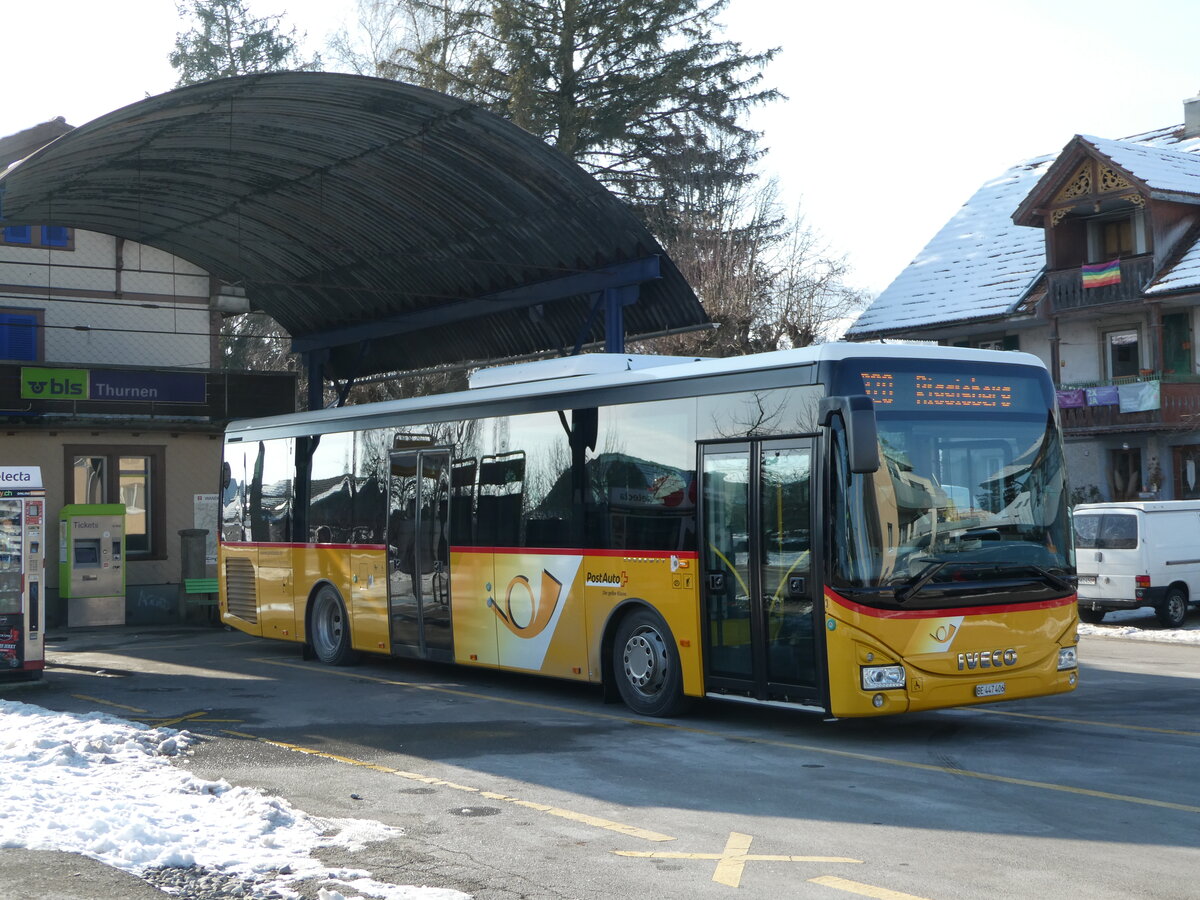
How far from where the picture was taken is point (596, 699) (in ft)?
44.5

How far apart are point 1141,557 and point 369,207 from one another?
1309cm

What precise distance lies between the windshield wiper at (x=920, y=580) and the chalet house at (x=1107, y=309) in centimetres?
2563

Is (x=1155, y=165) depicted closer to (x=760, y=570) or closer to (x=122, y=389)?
(x=122, y=389)

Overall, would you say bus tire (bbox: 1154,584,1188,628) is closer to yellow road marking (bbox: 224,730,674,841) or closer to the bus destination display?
the bus destination display

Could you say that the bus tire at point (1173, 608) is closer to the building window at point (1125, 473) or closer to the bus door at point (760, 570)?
the building window at point (1125, 473)

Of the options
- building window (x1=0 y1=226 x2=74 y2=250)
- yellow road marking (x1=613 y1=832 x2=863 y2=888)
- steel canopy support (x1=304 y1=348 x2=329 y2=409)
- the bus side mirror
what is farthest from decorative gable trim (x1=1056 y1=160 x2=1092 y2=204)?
yellow road marking (x1=613 y1=832 x2=863 y2=888)

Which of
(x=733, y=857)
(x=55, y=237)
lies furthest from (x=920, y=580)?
(x=55, y=237)

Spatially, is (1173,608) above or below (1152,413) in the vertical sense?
below

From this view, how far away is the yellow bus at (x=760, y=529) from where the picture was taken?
400 inches

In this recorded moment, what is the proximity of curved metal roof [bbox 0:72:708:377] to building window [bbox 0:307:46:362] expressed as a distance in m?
3.15

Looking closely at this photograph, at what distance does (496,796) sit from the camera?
340 inches

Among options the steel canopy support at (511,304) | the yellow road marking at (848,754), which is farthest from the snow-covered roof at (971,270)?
the yellow road marking at (848,754)

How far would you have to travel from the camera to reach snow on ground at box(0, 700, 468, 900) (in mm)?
6754

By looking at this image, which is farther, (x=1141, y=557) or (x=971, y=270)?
(x=971, y=270)
